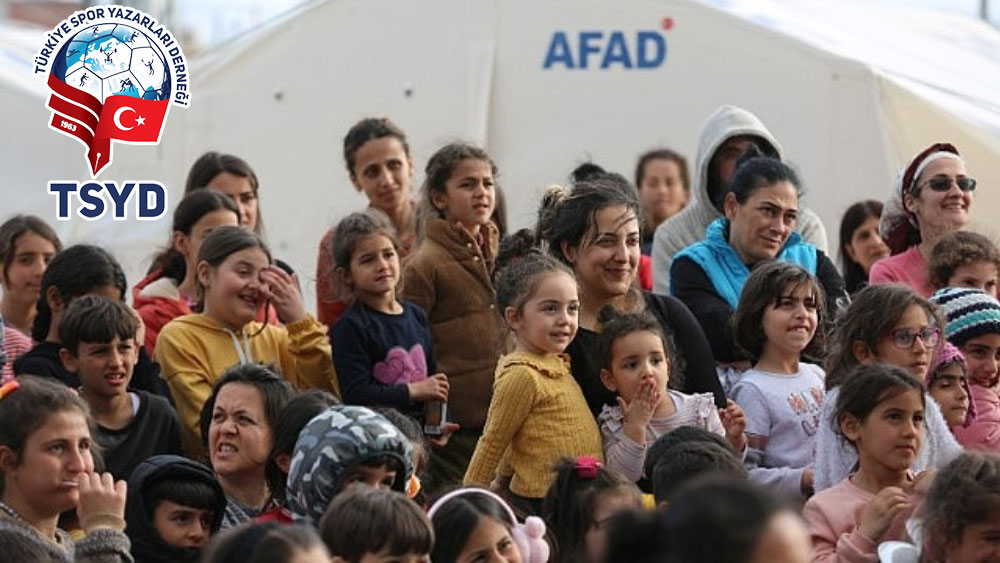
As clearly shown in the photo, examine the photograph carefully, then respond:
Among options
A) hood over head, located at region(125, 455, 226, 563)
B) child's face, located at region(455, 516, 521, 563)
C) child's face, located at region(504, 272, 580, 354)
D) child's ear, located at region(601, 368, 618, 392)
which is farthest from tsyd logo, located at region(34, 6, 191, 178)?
child's face, located at region(455, 516, 521, 563)

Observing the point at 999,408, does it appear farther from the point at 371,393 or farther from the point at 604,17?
the point at 604,17

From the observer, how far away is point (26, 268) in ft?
23.3

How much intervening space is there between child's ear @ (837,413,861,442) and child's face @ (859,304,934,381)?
0.49 m

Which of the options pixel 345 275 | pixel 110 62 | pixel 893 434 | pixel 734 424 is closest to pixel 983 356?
pixel 734 424

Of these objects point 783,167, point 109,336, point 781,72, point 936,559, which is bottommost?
point 936,559

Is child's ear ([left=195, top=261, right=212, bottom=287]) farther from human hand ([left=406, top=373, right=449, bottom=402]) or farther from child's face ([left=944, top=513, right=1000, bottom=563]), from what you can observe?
child's face ([left=944, top=513, right=1000, bottom=563])

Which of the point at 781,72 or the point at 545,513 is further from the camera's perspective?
the point at 781,72

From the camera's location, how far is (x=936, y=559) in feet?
14.9

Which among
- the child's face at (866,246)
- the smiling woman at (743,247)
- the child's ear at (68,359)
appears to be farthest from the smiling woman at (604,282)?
the child's face at (866,246)

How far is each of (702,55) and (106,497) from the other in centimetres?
564

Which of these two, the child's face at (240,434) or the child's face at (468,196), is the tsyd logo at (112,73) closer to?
the child's face at (468,196)

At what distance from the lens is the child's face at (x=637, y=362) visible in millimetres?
5504

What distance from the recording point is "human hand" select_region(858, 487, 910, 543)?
15.7 feet

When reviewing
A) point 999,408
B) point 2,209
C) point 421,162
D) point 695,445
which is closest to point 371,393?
point 695,445
